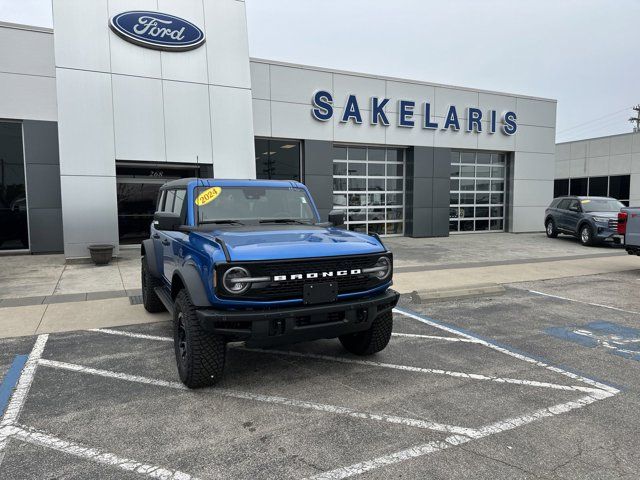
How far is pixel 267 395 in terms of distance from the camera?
4027mm

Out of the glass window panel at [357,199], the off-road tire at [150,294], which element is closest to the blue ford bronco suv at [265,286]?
the off-road tire at [150,294]

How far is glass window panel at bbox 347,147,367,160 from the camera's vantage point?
59.5 ft

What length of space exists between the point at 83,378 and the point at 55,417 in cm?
86

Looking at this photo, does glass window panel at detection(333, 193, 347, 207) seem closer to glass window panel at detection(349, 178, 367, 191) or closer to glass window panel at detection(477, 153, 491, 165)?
glass window panel at detection(349, 178, 367, 191)

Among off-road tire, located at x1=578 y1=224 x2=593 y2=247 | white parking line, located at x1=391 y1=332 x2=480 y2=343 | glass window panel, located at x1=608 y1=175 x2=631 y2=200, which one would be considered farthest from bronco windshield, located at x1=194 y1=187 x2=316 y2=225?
glass window panel, located at x1=608 y1=175 x2=631 y2=200

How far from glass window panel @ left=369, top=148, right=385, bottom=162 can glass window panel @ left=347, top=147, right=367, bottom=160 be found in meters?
0.30

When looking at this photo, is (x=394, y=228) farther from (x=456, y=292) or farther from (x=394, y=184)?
(x=456, y=292)

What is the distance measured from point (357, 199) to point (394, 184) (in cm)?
199

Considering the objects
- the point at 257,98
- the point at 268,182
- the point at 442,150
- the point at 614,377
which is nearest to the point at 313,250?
the point at 268,182

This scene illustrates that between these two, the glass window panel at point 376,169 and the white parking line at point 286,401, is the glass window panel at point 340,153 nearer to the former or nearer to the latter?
the glass window panel at point 376,169

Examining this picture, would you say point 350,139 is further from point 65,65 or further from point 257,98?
point 65,65

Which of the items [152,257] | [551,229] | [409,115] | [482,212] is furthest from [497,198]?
[152,257]

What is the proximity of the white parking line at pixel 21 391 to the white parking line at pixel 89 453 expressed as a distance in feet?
0.38

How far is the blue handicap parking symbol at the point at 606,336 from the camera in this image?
528cm
